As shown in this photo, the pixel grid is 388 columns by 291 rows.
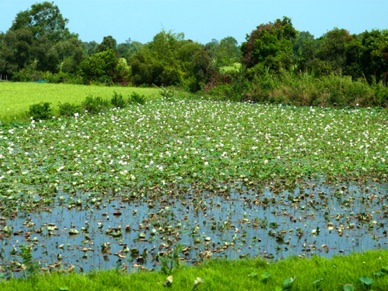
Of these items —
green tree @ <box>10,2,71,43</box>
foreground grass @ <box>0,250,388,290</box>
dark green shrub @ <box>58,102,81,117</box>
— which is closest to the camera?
foreground grass @ <box>0,250,388,290</box>

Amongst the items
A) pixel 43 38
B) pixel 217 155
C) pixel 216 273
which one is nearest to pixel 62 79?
pixel 43 38

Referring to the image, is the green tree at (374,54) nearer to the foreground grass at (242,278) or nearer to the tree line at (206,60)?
the tree line at (206,60)

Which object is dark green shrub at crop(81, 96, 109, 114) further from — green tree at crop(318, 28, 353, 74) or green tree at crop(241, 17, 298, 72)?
green tree at crop(318, 28, 353, 74)

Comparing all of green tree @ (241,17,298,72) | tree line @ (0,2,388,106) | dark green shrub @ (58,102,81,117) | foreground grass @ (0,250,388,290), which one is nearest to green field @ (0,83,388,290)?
foreground grass @ (0,250,388,290)

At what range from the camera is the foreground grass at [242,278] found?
504 cm

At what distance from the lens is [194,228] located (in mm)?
7000

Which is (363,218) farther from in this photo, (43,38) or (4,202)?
(43,38)

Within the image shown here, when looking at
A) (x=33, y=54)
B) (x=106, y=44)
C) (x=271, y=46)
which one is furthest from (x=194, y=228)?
(x=33, y=54)

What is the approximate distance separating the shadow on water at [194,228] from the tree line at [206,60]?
15687 mm

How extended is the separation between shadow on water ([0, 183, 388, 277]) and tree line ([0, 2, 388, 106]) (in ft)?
51.5

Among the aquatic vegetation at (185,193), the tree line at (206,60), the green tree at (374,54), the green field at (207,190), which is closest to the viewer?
→ the green field at (207,190)

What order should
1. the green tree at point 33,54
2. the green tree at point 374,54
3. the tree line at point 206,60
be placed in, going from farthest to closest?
the green tree at point 33,54, the tree line at point 206,60, the green tree at point 374,54

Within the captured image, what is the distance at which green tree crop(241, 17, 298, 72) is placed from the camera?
27.5m

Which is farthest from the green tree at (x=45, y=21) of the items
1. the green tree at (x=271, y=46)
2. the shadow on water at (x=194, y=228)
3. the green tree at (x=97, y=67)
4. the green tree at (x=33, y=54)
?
the shadow on water at (x=194, y=228)
